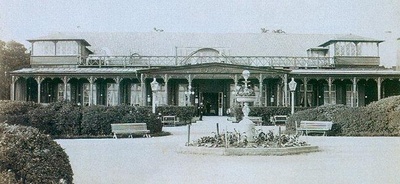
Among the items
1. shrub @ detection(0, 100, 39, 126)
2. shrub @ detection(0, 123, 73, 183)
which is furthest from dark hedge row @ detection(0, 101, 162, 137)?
shrub @ detection(0, 123, 73, 183)

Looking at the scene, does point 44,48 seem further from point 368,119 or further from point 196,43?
point 368,119

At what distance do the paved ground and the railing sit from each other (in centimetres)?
2393

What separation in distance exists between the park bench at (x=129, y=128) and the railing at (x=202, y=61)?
1914cm

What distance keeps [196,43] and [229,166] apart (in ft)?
105

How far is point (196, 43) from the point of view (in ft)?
135

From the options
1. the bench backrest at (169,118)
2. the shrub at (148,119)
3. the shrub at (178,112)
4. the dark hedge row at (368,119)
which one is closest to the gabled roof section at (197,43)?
the shrub at (178,112)

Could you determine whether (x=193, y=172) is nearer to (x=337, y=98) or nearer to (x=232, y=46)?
(x=337, y=98)

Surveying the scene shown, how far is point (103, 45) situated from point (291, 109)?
19.1 m

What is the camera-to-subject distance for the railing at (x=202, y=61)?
37031mm

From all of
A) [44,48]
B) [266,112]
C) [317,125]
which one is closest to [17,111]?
[317,125]

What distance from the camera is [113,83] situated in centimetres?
3569

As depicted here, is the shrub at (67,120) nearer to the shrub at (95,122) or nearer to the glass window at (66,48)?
the shrub at (95,122)

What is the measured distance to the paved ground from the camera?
8.12 m

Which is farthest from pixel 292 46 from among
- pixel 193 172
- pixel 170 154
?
pixel 193 172
